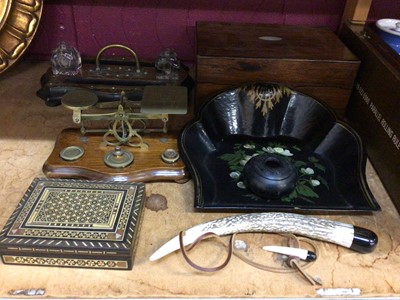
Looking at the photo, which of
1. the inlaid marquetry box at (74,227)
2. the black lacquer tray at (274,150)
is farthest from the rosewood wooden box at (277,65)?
the inlaid marquetry box at (74,227)

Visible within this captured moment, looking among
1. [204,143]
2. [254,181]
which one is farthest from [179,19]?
[254,181]

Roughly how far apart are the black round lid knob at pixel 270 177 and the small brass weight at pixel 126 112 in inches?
6.5

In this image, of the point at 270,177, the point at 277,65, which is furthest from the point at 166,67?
the point at 270,177

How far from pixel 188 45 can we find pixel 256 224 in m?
0.67

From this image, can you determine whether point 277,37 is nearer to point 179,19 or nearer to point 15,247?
point 179,19

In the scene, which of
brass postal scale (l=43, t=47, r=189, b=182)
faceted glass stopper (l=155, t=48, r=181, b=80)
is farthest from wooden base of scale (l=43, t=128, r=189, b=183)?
faceted glass stopper (l=155, t=48, r=181, b=80)

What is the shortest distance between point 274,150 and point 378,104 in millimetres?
227

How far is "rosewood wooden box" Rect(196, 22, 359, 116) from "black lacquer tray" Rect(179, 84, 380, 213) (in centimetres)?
3

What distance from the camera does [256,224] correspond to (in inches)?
23.0

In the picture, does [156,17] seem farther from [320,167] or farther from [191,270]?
[191,270]

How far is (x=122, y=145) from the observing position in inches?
29.5

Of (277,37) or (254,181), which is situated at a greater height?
(277,37)

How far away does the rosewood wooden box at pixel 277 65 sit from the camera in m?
0.78

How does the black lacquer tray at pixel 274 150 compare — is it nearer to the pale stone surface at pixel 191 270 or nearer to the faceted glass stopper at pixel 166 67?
the pale stone surface at pixel 191 270
